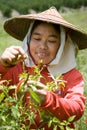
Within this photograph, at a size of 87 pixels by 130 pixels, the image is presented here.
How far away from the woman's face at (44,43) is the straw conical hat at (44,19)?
59 mm

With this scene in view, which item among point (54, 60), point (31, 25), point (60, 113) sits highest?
point (31, 25)

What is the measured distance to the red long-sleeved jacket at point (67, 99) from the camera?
2.12 metres

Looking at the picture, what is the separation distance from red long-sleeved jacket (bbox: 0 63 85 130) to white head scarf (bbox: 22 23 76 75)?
4 cm

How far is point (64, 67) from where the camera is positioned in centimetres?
282

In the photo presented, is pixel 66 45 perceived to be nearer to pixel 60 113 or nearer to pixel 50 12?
pixel 50 12

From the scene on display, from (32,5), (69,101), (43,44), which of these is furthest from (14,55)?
(32,5)

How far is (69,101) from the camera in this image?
2318 millimetres

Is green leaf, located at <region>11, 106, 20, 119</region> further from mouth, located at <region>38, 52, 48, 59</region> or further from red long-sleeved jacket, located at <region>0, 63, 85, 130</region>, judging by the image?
mouth, located at <region>38, 52, 48, 59</region>

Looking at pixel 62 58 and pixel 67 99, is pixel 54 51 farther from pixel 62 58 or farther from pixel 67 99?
pixel 67 99

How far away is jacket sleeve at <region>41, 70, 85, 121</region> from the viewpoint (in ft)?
6.88

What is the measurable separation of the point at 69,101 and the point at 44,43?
0.49m

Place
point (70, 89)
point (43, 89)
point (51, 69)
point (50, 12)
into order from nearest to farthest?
point (43, 89)
point (70, 89)
point (51, 69)
point (50, 12)

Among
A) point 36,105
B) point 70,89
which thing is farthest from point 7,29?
point 36,105

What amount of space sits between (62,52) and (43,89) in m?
1.00
